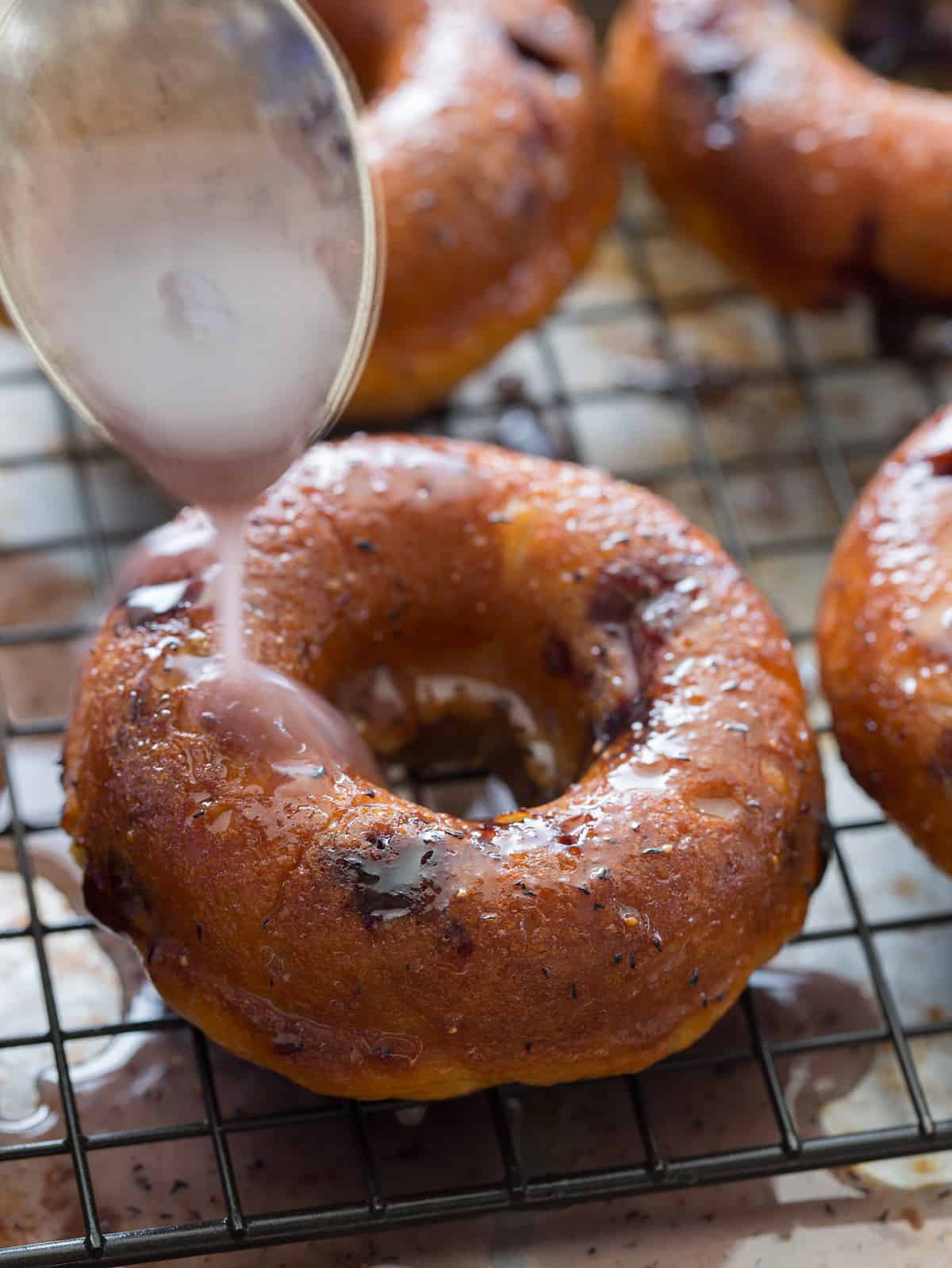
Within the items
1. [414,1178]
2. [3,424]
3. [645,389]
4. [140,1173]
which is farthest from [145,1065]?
[645,389]

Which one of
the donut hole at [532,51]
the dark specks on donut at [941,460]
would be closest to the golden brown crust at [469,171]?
the donut hole at [532,51]

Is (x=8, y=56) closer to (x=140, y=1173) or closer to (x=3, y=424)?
(x=3, y=424)

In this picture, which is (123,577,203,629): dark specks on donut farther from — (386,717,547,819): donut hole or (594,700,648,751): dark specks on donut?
(594,700,648,751): dark specks on donut

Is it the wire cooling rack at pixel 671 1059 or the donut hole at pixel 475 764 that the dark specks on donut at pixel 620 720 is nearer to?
the donut hole at pixel 475 764

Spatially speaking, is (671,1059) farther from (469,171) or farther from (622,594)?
(469,171)

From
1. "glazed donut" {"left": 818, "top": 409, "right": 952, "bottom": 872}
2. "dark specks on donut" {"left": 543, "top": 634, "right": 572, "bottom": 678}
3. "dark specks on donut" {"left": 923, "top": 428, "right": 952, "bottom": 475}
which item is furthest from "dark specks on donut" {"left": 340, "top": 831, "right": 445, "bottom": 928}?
"dark specks on donut" {"left": 923, "top": 428, "right": 952, "bottom": 475}

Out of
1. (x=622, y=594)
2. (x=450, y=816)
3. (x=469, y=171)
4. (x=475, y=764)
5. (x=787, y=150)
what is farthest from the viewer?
(x=787, y=150)

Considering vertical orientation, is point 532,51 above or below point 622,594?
above

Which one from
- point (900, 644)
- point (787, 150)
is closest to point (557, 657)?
point (900, 644)

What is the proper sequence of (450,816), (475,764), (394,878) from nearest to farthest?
(394,878) → (450,816) → (475,764)
